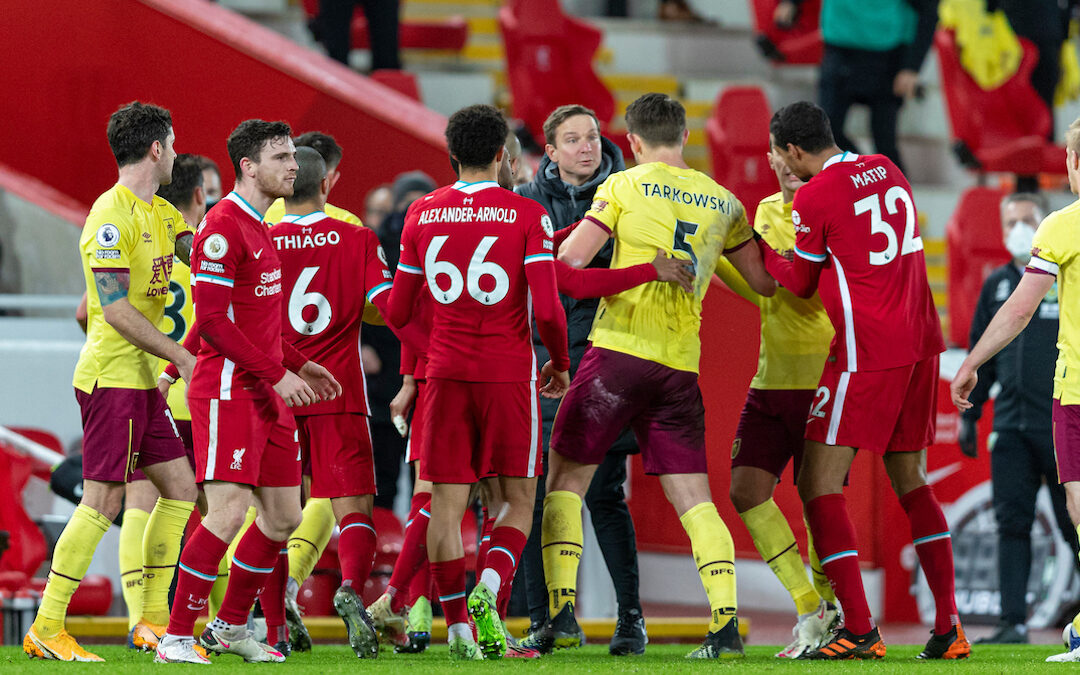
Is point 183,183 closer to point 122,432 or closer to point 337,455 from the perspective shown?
point 122,432

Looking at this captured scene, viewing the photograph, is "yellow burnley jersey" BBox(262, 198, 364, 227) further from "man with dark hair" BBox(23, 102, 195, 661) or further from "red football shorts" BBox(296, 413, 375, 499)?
"red football shorts" BBox(296, 413, 375, 499)

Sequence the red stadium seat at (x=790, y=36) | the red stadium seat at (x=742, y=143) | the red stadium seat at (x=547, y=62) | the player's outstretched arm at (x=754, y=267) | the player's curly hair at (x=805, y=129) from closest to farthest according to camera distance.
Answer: the player's curly hair at (x=805, y=129) < the player's outstretched arm at (x=754, y=267) < the red stadium seat at (x=742, y=143) < the red stadium seat at (x=547, y=62) < the red stadium seat at (x=790, y=36)

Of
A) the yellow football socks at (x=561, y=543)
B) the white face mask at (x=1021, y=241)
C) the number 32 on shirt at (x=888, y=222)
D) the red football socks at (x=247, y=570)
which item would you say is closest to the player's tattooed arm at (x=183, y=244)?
the red football socks at (x=247, y=570)

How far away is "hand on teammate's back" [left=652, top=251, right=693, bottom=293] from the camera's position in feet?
19.6

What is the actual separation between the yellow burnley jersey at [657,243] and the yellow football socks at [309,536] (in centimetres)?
143

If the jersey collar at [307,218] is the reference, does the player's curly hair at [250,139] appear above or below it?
above

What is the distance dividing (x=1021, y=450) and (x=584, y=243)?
3.11m

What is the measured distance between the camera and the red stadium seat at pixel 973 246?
1082 cm

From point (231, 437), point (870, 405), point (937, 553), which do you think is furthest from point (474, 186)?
point (937, 553)

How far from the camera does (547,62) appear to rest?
12.0 meters

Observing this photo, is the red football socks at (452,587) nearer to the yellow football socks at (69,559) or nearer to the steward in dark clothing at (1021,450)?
the yellow football socks at (69,559)

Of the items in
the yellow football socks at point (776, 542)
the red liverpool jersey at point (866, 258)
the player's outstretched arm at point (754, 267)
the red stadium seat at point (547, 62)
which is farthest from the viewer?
the red stadium seat at point (547, 62)

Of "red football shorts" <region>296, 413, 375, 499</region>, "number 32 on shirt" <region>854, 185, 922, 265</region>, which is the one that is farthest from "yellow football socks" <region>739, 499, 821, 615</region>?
"red football shorts" <region>296, 413, 375, 499</region>

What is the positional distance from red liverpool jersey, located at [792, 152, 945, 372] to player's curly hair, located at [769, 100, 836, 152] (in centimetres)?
11
